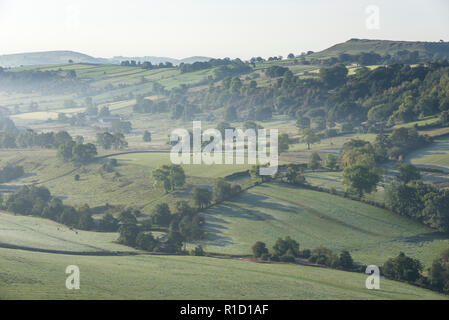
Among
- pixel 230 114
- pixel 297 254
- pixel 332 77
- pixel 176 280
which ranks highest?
pixel 332 77

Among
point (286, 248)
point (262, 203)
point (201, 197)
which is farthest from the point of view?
point (262, 203)

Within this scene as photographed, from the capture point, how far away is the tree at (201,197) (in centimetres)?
6944

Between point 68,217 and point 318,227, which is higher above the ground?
point 68,217

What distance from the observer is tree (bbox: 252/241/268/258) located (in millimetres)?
53531

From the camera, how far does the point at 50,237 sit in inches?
2297

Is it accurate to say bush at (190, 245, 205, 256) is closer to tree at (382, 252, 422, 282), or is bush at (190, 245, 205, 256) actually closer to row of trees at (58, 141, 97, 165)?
tree at (382, 252, 422, 282)

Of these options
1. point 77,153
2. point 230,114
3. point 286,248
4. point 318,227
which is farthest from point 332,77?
point 286,248

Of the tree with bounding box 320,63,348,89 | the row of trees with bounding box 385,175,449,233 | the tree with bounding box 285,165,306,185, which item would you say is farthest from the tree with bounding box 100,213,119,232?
the tree with bounding box 320,63,348,89

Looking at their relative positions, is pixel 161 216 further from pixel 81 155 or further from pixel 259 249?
pixel 81 155

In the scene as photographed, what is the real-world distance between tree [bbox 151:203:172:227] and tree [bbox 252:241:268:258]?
1796 cm

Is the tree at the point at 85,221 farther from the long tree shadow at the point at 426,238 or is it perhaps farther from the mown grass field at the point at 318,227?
the long tree shadow at the point at 426,238

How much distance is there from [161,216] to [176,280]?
1048 inches
